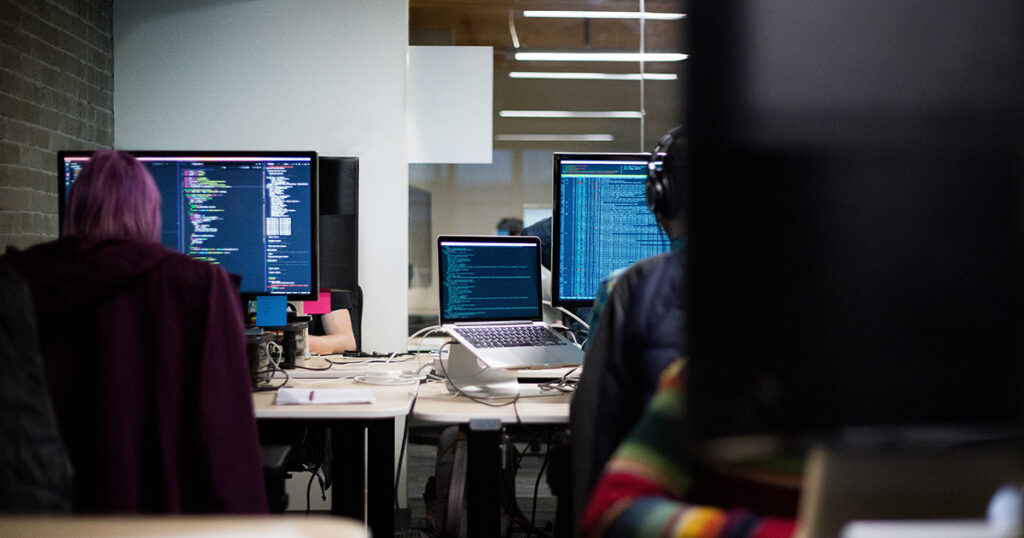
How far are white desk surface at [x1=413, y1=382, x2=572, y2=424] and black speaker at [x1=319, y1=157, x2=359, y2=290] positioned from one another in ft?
1.81

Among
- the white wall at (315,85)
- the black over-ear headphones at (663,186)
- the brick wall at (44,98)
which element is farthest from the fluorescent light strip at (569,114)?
the black over-ear headphones at (663,186)

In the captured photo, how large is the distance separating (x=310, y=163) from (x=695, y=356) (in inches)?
61.1

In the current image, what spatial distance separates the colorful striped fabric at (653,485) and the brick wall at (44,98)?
280cm

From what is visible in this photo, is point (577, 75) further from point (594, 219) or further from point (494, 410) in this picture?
point (494, 410)

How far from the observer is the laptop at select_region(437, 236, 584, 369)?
180 centimetres

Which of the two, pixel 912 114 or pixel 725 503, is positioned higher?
pixel 912 114

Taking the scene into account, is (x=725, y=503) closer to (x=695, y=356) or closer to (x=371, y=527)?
(x=695, y=356)

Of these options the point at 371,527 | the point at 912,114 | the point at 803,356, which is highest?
the point at 912,114

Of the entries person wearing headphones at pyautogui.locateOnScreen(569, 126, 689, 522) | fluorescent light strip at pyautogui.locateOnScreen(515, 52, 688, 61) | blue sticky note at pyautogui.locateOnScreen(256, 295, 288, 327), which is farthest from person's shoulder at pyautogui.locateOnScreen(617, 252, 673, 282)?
fluorescent light strip at pyautogui.locateOnScreen(515, 52, 688, 61)

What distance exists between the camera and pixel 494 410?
5.12ft

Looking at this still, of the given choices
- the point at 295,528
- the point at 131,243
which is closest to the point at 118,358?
the point at 131,243

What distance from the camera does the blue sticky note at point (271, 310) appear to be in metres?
1.90

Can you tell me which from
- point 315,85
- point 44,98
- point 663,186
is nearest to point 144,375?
point 663,186

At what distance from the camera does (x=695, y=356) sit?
0.49m
